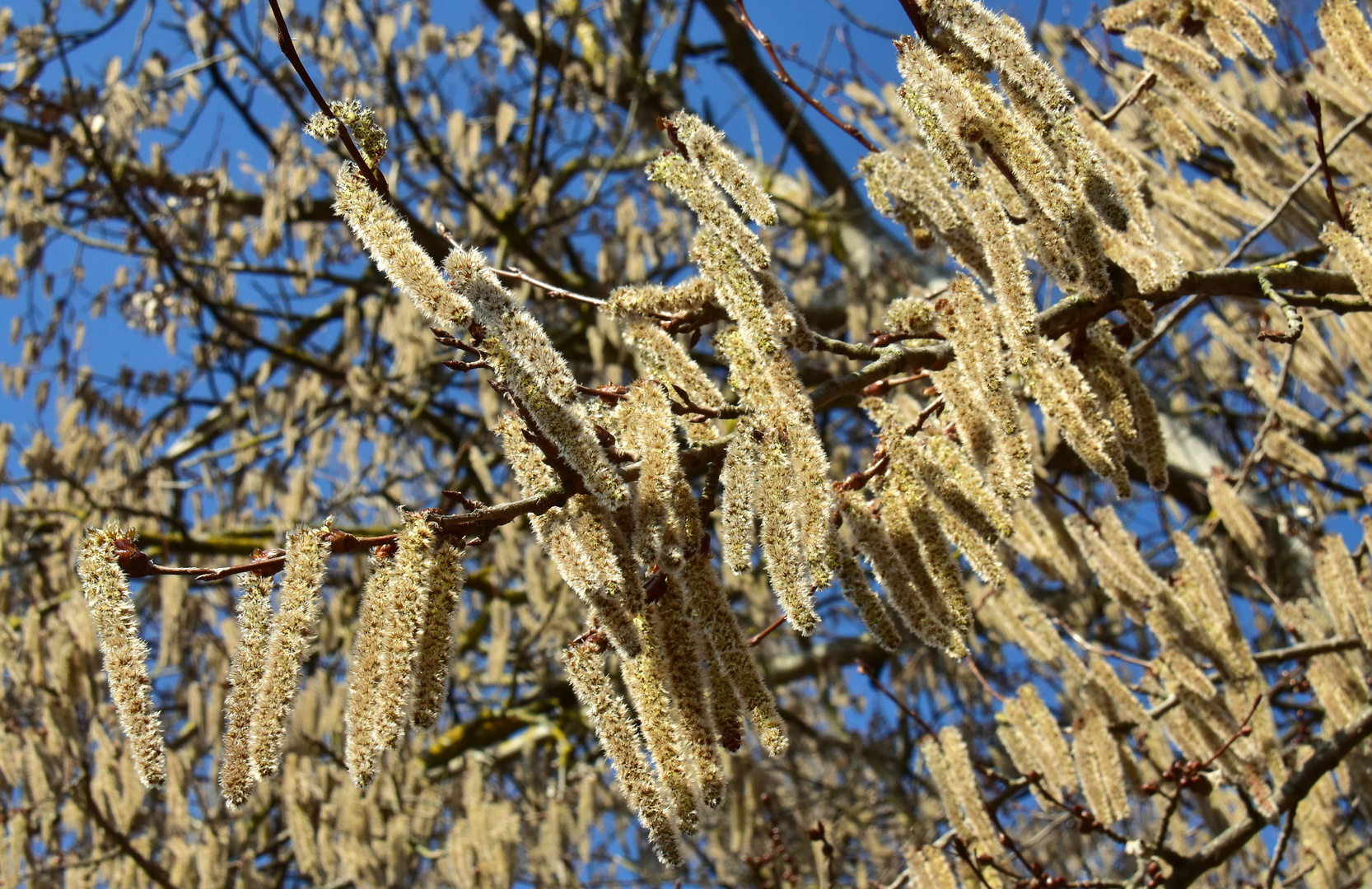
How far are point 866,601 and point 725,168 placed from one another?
76 centimetres

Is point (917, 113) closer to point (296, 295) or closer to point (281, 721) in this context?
point (281, 721)

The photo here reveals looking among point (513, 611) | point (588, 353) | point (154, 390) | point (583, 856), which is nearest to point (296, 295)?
point (154, 390)

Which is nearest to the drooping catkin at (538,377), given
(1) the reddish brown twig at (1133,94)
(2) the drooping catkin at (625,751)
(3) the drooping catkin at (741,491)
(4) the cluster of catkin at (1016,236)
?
(3) the drooping catkin at (741,491)

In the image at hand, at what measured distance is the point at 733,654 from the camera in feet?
5.39

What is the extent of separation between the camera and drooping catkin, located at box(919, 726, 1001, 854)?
279 cm

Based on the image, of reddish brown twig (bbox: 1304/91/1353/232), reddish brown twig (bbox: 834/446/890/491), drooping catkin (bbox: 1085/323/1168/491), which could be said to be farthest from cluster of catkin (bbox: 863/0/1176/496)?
reddish brown twig (bbox: 1304/91/1353/232)

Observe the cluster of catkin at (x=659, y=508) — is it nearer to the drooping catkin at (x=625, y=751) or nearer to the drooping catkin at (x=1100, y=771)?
the drooping catkin at (x=625, y=751)

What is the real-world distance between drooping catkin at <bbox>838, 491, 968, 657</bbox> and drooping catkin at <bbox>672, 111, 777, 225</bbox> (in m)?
0.52

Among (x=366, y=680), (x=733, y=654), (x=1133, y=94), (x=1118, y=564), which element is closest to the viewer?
(x=366, y=680)

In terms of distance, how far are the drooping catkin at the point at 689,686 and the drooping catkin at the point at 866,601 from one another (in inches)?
10.5

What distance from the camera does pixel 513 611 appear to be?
6121mm

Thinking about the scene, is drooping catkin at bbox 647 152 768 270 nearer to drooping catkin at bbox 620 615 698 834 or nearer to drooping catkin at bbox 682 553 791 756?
drooping catkin at bbox 682 553 791 756

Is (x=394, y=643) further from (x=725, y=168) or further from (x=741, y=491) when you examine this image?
(x=725, y=168)

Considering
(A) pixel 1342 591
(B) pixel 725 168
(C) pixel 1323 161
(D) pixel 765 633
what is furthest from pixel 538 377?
(A) pixel 1342 591
